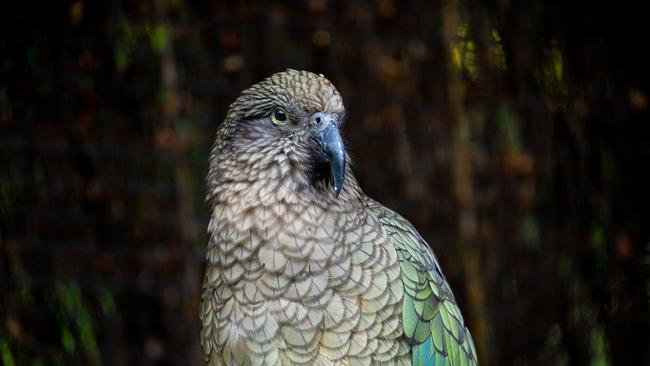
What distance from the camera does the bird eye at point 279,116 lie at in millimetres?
2490

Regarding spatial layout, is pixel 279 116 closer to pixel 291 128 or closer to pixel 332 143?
pixel 291 128

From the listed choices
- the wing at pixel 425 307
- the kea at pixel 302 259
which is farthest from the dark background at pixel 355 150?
the kea at pixel 302 259

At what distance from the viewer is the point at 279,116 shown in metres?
2.50

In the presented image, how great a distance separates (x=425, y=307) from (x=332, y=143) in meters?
0.58

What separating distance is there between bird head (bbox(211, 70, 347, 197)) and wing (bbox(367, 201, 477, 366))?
0.28 m

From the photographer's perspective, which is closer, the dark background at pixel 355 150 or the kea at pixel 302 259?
the kea at pixel 302 259

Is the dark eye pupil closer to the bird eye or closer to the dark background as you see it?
the bird eye

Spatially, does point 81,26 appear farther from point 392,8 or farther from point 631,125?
point 631,125

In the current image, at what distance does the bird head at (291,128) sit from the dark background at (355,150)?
2.01 m

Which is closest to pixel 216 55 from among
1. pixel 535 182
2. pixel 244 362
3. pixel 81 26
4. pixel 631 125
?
pixel 81 26

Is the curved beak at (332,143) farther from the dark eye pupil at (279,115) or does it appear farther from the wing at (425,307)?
the wing at (425,307)

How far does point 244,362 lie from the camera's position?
2.40 m

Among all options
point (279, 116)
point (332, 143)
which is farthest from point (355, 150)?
point (332, 143)

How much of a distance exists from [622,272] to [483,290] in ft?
2.73
